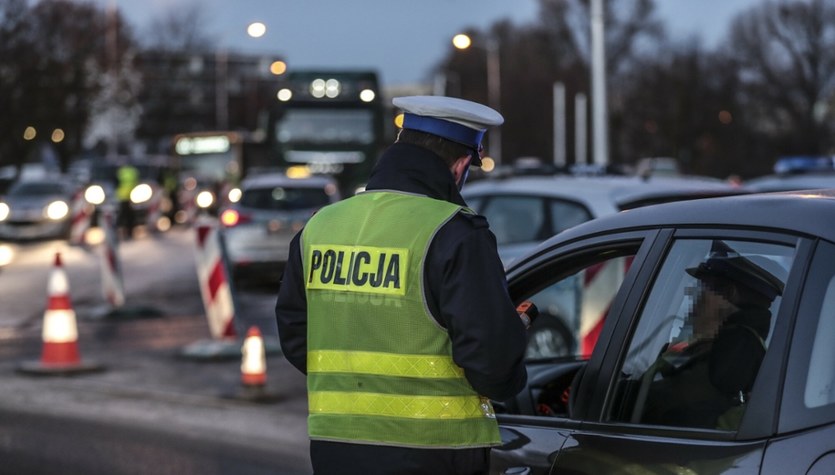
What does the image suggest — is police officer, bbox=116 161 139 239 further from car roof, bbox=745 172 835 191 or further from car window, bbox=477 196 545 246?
car window, bbox=477 196 545 246

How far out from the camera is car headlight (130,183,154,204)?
37.1 metres

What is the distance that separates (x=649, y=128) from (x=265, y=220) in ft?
240

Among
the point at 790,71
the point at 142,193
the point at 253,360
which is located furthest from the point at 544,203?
the point at 790,71

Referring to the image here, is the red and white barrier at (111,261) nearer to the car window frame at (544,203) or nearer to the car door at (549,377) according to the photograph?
the car window frame at (544,203)

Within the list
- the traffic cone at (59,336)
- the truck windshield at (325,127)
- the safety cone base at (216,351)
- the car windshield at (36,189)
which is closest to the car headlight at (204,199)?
the car windshield at (36,189)

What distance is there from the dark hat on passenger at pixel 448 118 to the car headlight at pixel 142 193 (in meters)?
33.6

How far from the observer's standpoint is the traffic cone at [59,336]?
1227 cm

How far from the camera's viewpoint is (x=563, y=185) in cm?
1092

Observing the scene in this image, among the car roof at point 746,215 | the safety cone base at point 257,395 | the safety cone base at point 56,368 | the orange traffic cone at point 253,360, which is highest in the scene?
the car roof at point 746,215

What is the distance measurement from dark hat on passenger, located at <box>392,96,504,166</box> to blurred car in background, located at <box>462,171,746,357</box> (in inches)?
232

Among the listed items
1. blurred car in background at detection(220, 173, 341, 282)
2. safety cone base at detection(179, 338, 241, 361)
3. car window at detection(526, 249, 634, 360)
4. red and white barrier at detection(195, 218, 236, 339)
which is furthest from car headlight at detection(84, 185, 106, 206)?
car window at detection(526, 249, 634, 360)

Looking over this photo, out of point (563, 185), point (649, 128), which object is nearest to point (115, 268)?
point (563, 185)

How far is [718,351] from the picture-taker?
3.60 m

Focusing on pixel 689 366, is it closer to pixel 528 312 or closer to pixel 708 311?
pixel 708 311
